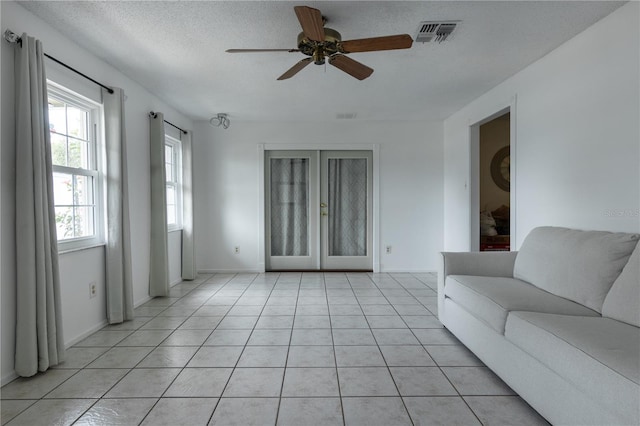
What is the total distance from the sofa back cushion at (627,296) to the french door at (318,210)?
12.2 ft

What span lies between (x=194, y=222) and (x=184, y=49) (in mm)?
2949

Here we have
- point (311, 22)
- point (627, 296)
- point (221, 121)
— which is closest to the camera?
point (627, 296)

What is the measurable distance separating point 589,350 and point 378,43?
1971 millimetres

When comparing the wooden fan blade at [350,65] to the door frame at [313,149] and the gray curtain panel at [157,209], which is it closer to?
the gray curtain panel at [157,209]

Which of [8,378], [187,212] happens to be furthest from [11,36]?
[187,212]

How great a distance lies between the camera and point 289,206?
5500 millimetres

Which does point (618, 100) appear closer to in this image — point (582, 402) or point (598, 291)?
point (598, 291)

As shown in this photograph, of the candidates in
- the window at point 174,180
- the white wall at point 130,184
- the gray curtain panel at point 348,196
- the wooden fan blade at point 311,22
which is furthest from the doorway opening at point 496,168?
the white wall at point 130,184

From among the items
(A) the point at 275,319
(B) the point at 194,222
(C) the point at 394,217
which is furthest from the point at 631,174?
(B) the point at 194,222

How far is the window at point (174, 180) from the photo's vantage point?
15.3 feet

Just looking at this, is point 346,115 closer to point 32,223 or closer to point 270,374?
point 270,374

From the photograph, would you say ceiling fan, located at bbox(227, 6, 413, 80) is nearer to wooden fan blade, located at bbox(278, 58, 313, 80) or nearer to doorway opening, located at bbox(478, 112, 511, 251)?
wooden fan blade, located at bbox(278, 58, 313, 80)

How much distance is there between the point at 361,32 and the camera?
2.51 meters

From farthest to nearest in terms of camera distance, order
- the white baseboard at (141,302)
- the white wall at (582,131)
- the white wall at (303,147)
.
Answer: the white wall at (303,147)
the white baseboard at (141,302)
the white wall at (582,131)
